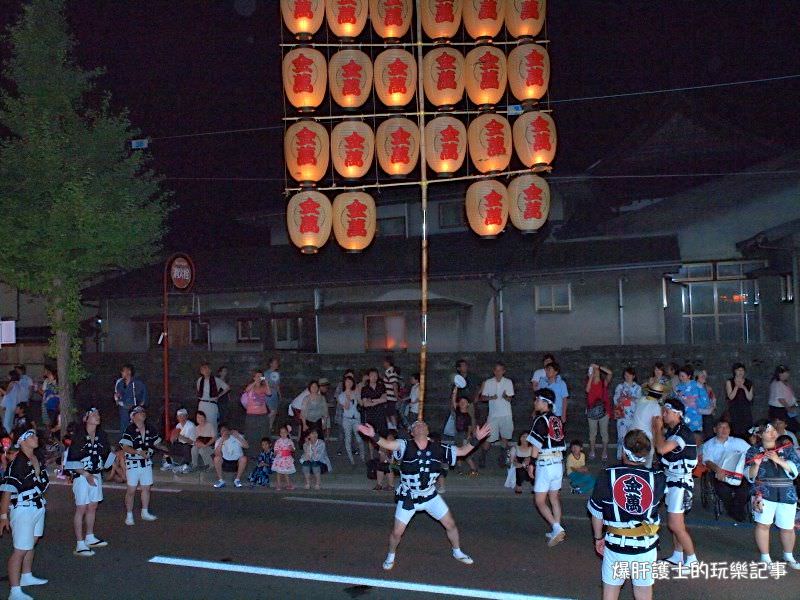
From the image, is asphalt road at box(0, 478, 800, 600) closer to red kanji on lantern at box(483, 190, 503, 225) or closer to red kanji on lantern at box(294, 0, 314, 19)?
red kanji on lantern at box(483, 190, 503, 225)

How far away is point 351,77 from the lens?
14.7 m

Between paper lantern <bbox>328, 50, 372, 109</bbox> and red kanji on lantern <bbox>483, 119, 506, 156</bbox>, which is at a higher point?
paper lantern <bbox>328, 50, 372, 109</bbox>

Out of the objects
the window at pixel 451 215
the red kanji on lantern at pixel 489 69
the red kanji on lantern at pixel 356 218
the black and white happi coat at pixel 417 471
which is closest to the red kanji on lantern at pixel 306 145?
the red kanji on lantern at pixel 356 218

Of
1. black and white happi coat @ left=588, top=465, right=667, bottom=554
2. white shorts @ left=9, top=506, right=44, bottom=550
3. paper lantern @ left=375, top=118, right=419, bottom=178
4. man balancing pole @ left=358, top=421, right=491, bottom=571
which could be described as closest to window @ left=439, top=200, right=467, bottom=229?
paper lantern @ left=375, top=118, right=419, bottom=178

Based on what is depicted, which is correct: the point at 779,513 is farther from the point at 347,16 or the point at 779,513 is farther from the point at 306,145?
the point at 347,16

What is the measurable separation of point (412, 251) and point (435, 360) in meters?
6.15

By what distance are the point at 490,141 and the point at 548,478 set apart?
23.6 ft

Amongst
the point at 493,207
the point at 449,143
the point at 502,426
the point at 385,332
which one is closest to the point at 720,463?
the point at 502,426

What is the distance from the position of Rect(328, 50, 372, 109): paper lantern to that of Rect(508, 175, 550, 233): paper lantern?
136 inches

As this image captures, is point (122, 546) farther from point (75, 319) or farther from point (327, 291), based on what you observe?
point (327, 291)

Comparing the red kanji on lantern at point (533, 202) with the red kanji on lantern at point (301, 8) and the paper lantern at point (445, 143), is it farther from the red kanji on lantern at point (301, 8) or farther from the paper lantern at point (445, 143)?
the red kanji on lantern at point (301, 8)

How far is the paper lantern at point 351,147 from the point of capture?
1479cm

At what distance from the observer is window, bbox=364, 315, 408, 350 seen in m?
23.5

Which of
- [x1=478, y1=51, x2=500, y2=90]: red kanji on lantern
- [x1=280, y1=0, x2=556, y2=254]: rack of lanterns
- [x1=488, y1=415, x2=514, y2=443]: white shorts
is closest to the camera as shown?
[x1=280, y1=0, x2=556, y2=254]: rack of lanterns
